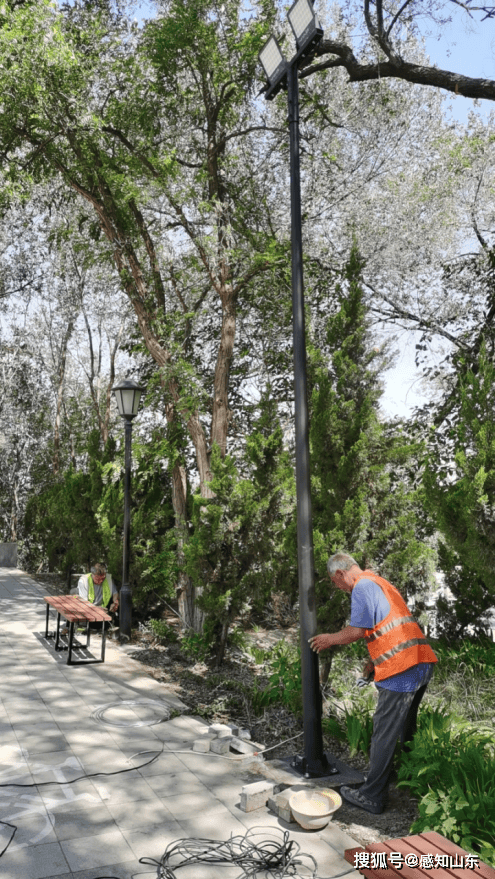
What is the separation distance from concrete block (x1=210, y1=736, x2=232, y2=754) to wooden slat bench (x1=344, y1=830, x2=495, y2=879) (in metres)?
2.11

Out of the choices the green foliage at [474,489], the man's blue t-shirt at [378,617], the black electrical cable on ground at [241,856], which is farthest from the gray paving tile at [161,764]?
the green foliage at [474,489]

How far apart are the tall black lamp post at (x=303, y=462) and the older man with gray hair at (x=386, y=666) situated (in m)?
0.47

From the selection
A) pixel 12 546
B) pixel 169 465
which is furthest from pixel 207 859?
pixel 12 546

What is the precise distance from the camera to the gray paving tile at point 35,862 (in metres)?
3.33

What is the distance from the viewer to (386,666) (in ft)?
13.1

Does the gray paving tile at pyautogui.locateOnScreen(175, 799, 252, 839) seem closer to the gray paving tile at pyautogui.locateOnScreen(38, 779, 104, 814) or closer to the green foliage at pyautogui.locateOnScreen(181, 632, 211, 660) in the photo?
the gray paving tile at pyautogui.locateOnScreen(38, 779, 104, 814)

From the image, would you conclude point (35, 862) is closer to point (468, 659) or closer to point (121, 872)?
point (121, 872)

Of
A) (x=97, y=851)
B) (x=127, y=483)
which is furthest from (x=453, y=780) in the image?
(x=127, y=483)

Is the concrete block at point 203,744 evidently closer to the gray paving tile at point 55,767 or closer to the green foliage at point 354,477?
the gray paving tile at point 55,767

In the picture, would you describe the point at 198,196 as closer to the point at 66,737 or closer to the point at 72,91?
the point at 72,91

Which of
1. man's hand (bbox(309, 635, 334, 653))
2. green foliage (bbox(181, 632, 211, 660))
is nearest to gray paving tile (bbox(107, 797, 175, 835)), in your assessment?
man's hand (bbox(309, 635, 334, 653))

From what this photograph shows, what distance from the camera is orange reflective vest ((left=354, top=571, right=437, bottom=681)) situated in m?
3.99

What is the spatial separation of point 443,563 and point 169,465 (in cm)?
466

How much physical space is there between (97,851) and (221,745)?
162 cm
